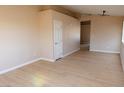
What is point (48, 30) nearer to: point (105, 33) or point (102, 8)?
point (102, 8)

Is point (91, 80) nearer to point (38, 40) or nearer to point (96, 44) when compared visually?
point (38, 40)

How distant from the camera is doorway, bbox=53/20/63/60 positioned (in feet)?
16.3

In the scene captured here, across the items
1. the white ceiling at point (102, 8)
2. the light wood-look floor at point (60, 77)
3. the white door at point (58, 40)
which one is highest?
the white ceiling at point (102, 8)

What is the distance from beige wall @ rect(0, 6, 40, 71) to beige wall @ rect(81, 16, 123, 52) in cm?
414

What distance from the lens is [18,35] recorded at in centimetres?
403

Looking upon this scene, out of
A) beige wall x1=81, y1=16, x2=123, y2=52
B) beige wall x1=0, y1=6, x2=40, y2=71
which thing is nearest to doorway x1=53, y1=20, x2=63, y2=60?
beige wall x1=0, y1=6, x2=40, y2=71

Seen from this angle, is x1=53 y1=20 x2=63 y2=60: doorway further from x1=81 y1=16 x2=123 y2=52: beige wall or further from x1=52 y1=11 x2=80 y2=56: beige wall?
x1=81 y1=16 x2=123 y2=52: beige wall

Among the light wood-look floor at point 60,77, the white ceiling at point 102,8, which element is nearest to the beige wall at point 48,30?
the white ceiling at point 102,8

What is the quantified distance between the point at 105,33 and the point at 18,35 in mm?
5373

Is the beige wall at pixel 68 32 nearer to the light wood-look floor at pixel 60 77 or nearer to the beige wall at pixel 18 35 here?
the beige wall at pixel 18 35

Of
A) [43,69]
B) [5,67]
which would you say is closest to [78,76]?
[43,69]

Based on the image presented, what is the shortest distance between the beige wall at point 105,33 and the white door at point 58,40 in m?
3.05

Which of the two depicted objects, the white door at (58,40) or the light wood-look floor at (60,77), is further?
the white door at (58,40)

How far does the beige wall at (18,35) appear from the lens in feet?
11.6
